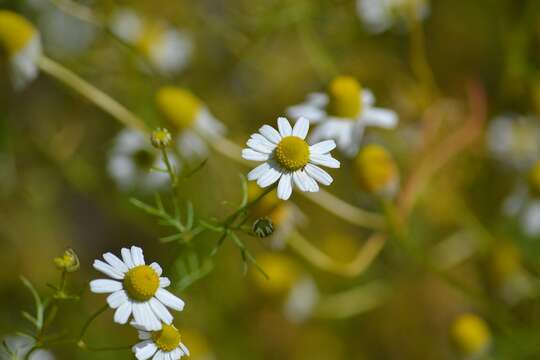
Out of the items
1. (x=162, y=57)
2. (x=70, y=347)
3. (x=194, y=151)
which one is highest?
(x=162, y=57)

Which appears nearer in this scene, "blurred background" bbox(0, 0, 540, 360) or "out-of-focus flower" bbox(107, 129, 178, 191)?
"out-of-focus flower" bbox(107, 129, 178, 191)

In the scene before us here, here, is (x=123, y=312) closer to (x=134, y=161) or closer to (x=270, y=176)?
(x=270, y=176)

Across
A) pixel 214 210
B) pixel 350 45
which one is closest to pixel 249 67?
pixel 350 45

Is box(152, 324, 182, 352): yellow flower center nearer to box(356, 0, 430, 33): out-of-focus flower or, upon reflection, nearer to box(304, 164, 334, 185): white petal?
box(304, 164, 334, 185): white petal

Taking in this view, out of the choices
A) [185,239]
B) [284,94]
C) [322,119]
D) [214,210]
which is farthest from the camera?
[284,94]

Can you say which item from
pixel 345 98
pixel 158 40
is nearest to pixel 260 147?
pixel 345 98

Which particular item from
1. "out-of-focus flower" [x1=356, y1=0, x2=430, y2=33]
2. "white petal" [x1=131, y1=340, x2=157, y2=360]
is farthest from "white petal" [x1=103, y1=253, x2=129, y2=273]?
"out-of-focus flower" [x1=356, y1=0, x2=430, y2=33]

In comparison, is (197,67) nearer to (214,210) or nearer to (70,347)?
(214,210)
